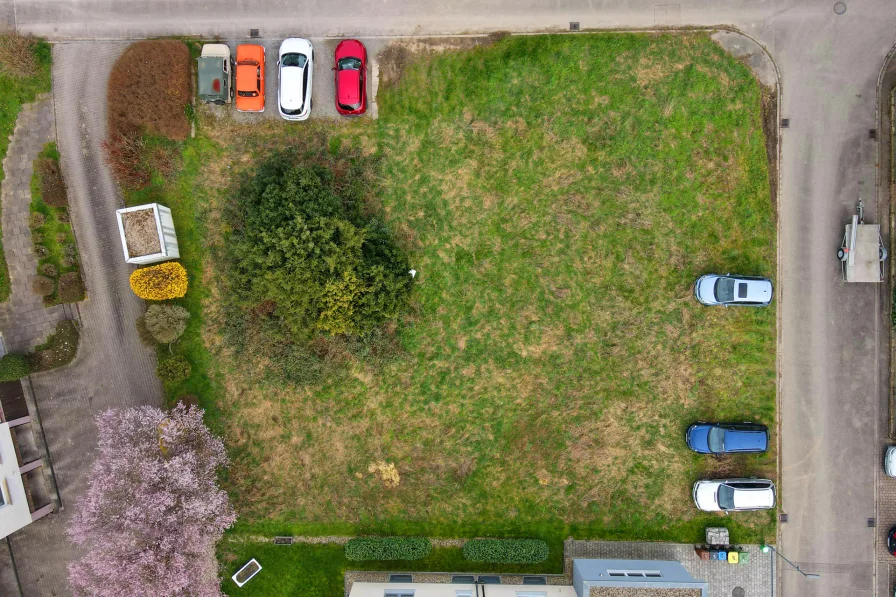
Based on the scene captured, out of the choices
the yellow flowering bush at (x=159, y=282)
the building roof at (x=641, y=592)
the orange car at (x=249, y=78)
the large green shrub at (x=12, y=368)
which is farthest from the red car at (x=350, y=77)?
the building roof at (x=641, y=592)

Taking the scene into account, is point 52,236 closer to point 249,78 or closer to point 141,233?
point 141,233

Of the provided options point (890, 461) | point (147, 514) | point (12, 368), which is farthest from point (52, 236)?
point (890, 461)

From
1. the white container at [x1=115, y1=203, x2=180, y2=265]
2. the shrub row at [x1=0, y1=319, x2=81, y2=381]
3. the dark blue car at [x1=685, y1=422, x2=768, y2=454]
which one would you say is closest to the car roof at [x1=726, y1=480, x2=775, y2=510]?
the dark blue car at [x1=685, y1=422, x2=768, y2=454]

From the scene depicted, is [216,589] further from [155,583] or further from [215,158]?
[215,158]

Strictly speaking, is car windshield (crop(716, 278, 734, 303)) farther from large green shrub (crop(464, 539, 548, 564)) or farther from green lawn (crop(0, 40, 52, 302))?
green lawn (crop(0, 40, 52, 302))

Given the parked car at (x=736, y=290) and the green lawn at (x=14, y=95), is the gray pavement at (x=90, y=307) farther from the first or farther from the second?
the parked car at (x=736, y=290)

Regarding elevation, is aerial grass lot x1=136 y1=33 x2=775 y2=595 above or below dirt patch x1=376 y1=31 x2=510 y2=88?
below
